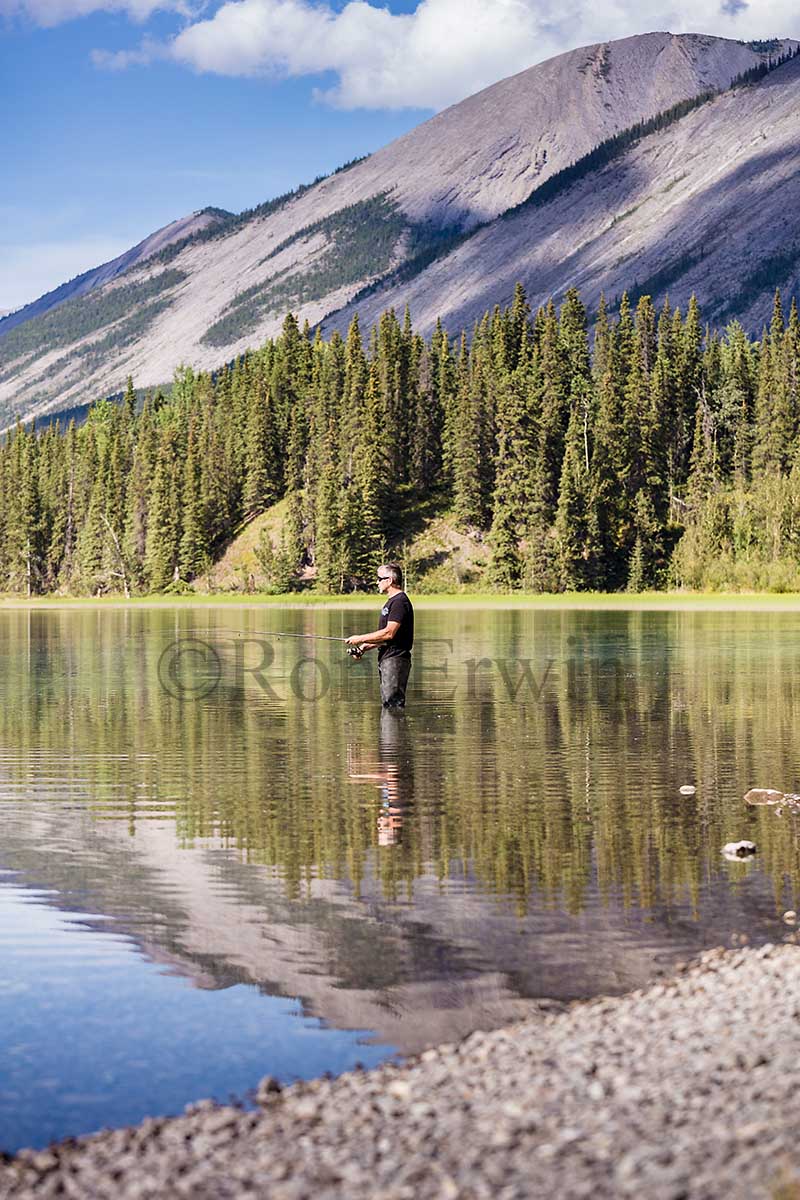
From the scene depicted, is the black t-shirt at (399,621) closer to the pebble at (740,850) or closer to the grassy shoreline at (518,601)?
the pebble at (740,850)

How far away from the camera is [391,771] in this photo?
798 inches

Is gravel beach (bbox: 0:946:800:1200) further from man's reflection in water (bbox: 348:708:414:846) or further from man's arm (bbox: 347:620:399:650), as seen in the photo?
man's arm (bbox: 347:620:399:650)

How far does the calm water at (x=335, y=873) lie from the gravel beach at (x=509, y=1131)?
22.3 inches

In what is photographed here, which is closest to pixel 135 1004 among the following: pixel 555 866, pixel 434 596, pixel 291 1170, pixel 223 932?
pixel 223 932

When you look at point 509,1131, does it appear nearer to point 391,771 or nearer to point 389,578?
point 391,771

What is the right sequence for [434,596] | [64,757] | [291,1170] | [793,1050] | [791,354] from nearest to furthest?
[291,1170] → [793,1050] → [64,757] → [434,596] → [791,354]

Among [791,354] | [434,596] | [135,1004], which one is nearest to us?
[135,1004]

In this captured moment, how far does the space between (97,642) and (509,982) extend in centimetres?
5210

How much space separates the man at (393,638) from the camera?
2381cm

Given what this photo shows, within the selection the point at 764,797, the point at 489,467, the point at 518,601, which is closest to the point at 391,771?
the point at 764,797

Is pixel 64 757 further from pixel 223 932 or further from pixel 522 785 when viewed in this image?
pixel 223 932

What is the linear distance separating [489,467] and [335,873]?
5093 inches

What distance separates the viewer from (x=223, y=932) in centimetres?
1130

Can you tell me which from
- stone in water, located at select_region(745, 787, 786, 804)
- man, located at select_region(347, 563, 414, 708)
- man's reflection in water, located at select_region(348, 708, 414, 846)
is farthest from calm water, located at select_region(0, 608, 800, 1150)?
man, located at select_region(347, 563, 414, 708)
